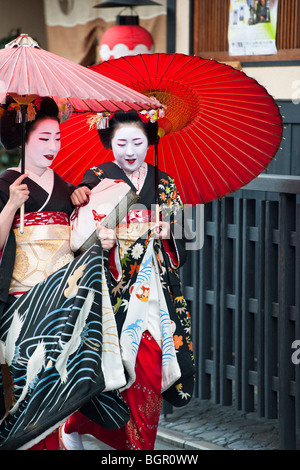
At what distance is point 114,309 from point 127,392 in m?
0.45

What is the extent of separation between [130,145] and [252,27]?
288 cm

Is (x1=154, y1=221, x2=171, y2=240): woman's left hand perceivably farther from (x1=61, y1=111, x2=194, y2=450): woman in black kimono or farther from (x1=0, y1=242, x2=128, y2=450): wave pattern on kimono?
(x1=0, y1=242, x2=128, y2=450): wave pattern on kimono

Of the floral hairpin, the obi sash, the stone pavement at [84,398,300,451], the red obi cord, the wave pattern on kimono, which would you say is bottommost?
the stone pavement at [84,398,300,451]

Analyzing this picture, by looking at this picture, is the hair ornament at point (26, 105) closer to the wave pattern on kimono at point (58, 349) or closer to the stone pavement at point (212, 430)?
the wave pattern on kimono at point (58, 349)

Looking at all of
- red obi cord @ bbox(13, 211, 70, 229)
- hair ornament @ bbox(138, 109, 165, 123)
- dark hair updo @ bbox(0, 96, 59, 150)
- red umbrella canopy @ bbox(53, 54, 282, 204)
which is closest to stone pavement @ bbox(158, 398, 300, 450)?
red umbrella canopy @ bbox(53, 54, 282, 204)

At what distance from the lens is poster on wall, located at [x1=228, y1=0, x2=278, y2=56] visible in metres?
6.07

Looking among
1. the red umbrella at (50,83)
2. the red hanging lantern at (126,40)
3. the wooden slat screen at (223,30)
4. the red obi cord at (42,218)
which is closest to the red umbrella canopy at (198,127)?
the red umbrella at (50,83)

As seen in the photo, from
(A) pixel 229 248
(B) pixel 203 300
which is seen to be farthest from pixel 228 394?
(A) pixel 229 248

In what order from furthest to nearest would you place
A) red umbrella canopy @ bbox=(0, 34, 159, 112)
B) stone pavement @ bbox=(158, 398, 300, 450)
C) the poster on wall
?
the poster on wall, stone pavement @ bbox=(158, 398, 300, 450), red umbrella canopy @ bbox=(0, 34, 159, 112)

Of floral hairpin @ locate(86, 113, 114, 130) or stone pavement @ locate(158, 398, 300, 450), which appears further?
stone pavement @ locate(158, 398, 300, 450)

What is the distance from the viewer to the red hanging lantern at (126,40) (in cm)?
696

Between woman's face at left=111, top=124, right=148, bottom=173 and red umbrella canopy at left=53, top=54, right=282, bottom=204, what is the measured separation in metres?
0.21

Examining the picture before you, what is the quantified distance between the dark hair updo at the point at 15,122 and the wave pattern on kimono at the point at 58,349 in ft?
2.21

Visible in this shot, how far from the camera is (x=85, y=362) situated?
11.3 ft
